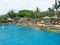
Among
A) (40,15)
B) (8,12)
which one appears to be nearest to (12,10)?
(8,12)

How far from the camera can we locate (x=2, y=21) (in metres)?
67.2

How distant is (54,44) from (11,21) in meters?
48.5

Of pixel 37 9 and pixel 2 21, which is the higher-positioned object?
pixel 37 9

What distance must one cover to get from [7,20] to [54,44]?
4981 centimetres

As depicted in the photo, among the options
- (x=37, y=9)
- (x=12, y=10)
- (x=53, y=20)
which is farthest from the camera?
(x=12, y=10)

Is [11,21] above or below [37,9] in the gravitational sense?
below

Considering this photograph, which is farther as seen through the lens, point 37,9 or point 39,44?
point 37,9

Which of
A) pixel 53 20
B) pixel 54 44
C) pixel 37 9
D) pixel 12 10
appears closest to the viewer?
pixel 54 44

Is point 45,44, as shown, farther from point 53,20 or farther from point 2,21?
point 2,21

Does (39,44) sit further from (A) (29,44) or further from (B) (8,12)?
(B) (8,12)

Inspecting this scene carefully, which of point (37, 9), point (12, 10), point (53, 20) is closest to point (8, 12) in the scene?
point (12, 10)

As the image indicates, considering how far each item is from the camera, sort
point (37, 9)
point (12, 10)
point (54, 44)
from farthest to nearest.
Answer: point (12, 10) → point (37, 9) → point (54, 44)

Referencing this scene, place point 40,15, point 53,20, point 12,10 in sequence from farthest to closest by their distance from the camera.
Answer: point 12,10 < point 40,15 < point 53,20

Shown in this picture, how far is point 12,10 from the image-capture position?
7156cm
